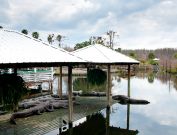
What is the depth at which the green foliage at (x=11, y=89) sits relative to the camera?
897 cm

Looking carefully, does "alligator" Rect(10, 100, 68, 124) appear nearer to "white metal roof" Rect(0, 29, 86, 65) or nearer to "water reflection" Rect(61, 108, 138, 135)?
"water reflection" Rect(61, 108, 138, 135)

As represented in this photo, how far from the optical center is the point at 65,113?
566 inches

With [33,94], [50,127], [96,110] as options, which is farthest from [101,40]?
[50,127]

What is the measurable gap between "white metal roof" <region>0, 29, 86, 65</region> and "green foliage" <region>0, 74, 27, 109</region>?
615mm

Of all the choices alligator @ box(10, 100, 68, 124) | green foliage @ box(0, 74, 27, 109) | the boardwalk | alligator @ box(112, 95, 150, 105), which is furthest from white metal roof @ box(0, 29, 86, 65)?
alligator @ box(112, 95, 150, 105)

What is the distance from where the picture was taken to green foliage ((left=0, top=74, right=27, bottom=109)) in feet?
29.4

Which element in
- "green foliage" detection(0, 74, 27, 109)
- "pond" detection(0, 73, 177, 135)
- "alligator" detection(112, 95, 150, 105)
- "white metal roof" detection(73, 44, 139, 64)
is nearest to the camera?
"green foliage" detection(0, 74, 27, 109)

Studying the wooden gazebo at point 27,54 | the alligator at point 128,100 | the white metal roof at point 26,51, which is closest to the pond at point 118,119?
the alligator at point 128,100

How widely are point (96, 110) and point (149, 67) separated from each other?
5244 centimetres

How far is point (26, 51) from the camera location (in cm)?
994

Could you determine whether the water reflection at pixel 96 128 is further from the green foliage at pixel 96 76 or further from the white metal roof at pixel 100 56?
the green foliage at pixel 96 76

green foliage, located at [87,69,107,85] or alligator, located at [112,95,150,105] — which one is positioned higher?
green foliage, located at [87,69,107,85]

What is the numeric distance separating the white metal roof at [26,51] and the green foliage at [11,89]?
2.02 feet

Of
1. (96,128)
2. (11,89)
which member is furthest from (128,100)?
(11,89)
